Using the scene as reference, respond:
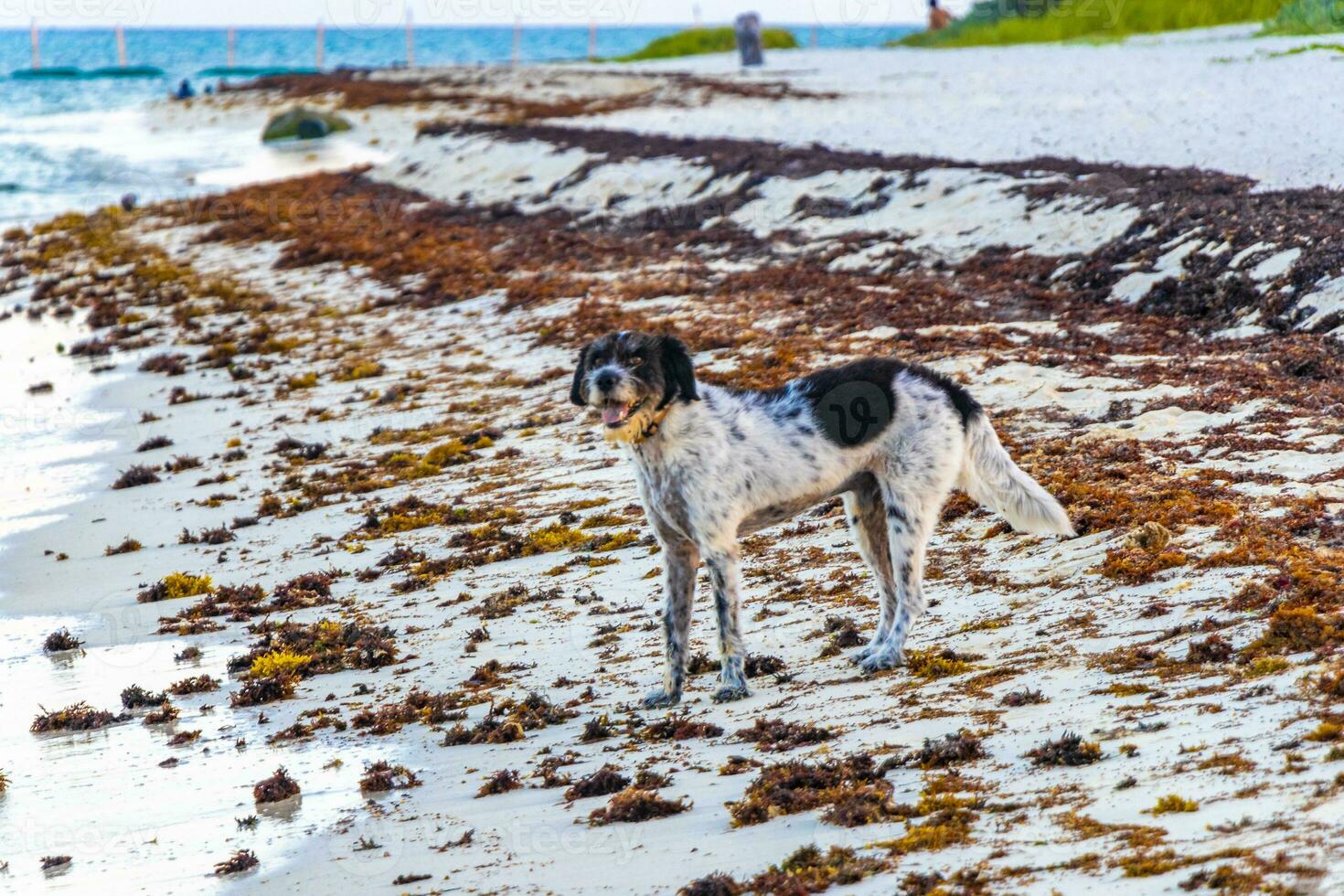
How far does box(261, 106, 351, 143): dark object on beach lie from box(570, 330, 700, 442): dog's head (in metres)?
47.1

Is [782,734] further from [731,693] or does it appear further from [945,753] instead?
[945,753]

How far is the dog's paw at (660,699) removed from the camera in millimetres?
7297

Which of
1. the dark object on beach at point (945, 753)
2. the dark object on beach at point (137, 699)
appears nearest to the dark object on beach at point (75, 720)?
the dark object on beach at point (137, 699)

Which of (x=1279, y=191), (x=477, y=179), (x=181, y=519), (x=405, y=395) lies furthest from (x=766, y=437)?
(x=477, y=179)

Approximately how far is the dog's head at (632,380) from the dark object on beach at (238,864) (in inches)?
101

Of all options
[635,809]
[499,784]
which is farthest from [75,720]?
[635,809]

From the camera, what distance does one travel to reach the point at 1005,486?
763cm

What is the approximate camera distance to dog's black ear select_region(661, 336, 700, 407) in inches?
284

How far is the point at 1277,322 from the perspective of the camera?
13188 millimetres

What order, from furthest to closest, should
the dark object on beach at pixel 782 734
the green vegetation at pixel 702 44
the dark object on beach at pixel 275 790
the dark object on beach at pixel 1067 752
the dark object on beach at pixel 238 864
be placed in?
the green vegetation at pixel 702 44 < the dark object on beach at pixel 275 790 < the dark object on beach at pixel 782 734 < the dark object on beach at pixel 238 864 < the dark object on beach at pixel 1067 752

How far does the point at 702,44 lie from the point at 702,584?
6626cm

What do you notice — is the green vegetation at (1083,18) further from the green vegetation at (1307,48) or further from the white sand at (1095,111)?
the green vegetation at (1307,48)

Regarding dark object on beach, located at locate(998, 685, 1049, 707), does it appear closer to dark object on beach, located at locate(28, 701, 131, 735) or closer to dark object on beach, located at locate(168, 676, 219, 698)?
dark object on beach, located at locate(168, 676, 219, 698)

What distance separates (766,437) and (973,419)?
1189mm
